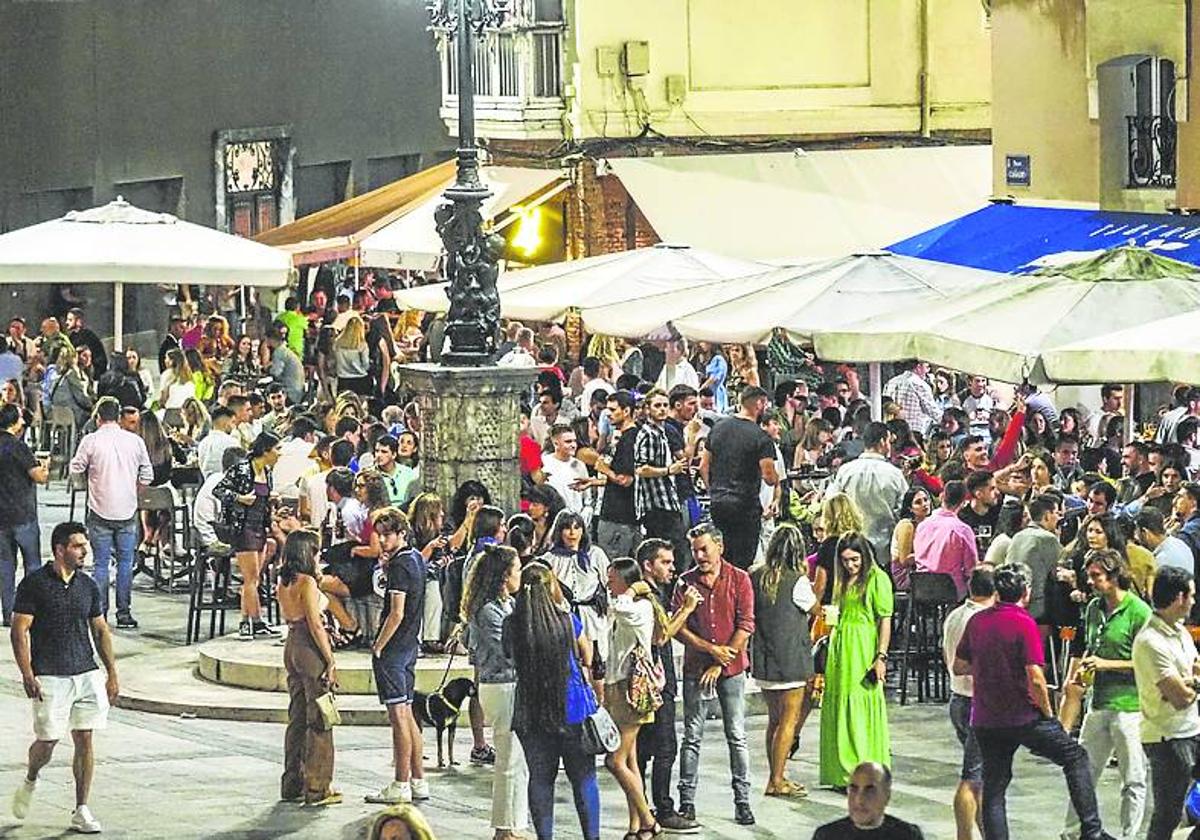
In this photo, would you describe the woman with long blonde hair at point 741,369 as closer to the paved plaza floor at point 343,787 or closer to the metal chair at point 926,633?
the metal chair at point 926,633

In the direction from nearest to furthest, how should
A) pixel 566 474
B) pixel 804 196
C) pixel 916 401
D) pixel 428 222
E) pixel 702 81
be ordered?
pixel 566 474 < pixel 916 401 < pixel 428 222 < pixel 804 196 < pixel 702 81

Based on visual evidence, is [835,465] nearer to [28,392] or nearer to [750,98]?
[28,392]

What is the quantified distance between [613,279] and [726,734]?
42.7ft

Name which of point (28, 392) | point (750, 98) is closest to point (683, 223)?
point (750, 98)

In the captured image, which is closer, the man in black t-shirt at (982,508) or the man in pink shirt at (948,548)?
the man in pink shirt at (948,548)

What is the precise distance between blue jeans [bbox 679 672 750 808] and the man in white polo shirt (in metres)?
2.62

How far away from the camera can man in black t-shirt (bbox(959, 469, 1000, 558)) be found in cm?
2056

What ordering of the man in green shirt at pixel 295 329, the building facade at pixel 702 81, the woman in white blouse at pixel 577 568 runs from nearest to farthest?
the woman in white blouse at pixel 577 568 < the man in green shirt at pixel 295 329 < the building facade at pixel 702 81

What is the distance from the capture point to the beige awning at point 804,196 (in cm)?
3675

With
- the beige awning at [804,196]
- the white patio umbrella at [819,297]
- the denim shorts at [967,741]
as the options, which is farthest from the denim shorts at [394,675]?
the beige awning at [804,196]

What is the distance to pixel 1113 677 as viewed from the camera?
16125 millimetres

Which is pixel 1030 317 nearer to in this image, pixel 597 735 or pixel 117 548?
pixel 117 548

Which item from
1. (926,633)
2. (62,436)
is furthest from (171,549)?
(926,633)

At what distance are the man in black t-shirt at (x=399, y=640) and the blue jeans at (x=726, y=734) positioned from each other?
1563 millimetres
